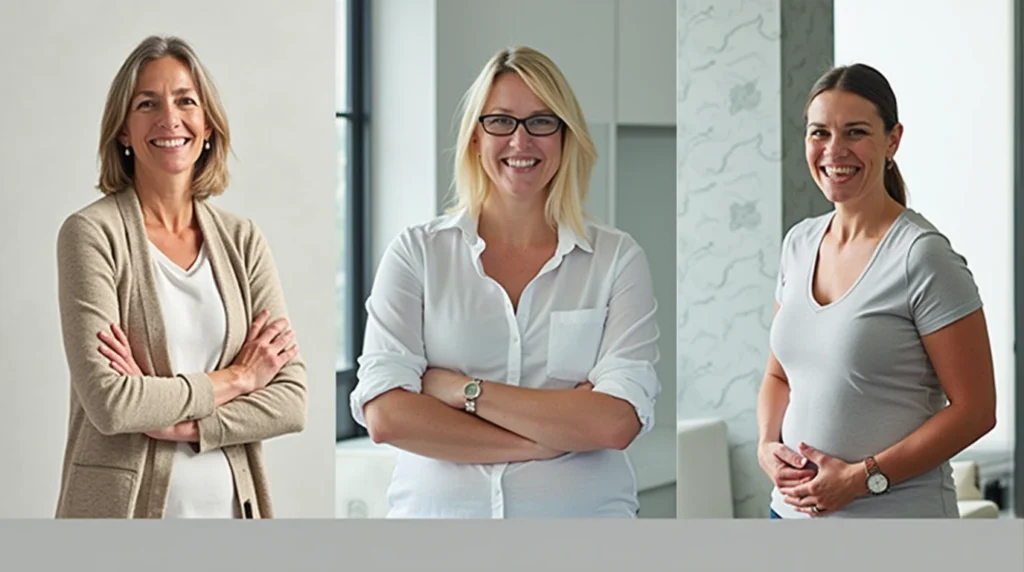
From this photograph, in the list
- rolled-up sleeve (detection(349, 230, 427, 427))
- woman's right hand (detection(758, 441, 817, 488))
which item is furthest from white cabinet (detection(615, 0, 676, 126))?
woman's right hand (detection(758, 441, 817, 488))

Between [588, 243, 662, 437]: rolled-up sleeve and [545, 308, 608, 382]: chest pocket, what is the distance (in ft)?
0.05

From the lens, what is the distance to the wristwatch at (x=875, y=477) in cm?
229

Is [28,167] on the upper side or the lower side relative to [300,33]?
lower

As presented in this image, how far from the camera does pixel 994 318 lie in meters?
2.34

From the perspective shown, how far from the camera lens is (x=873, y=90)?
2350 mm

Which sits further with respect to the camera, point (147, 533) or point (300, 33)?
point (300, 33)

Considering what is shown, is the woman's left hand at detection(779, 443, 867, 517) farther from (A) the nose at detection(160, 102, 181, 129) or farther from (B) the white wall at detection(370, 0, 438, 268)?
(A) the nose at detection(160, 102, 181, 129)

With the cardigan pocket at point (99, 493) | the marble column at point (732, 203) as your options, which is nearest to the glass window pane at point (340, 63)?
the marble column at point (732, 203)

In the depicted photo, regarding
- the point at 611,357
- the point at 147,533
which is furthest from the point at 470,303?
the point at 147,533

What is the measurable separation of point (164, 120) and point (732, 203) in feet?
3.19

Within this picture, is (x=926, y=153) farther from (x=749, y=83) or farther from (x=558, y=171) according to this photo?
(x=558, y=171)

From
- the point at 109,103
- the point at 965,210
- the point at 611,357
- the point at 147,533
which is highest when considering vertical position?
the point at 109,103

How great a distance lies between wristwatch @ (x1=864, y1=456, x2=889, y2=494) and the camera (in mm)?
2287

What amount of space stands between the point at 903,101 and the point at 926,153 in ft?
0.32
